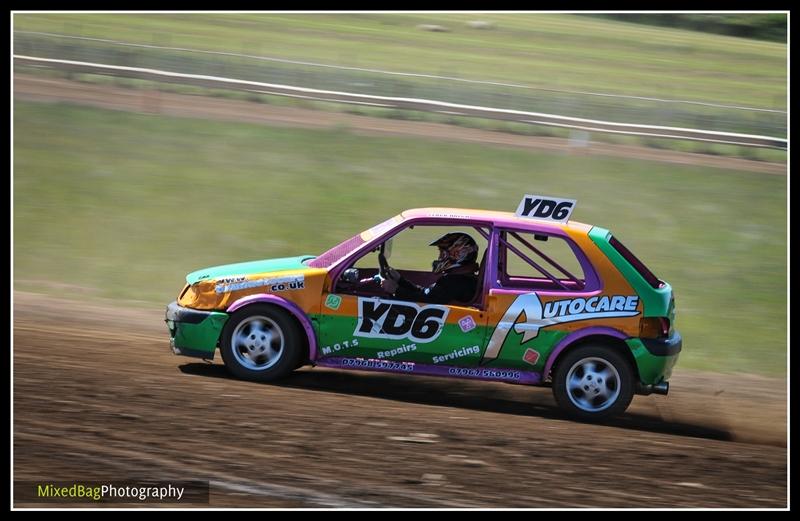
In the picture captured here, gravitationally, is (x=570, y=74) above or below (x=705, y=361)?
above

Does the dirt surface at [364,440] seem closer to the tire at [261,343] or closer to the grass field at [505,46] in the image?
the tire at [261,343]

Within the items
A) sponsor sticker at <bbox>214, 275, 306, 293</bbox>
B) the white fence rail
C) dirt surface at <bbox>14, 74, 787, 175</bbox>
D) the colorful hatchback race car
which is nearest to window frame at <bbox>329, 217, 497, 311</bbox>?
the colorful hatchback race car

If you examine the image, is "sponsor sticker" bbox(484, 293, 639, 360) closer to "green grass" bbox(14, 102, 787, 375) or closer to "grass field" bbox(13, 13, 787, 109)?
"green grass" bbox(14, 102, 787, 375)

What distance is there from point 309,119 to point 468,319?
41.3 feet

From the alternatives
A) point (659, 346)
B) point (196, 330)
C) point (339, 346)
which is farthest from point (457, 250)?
point (196, 330)

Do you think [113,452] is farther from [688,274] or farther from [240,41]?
[240,41]

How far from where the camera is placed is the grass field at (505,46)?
2378 centimetres

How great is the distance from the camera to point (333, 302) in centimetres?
816

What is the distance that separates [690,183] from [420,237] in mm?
5739

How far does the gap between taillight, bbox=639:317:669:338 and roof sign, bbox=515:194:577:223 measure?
1123 millimetres

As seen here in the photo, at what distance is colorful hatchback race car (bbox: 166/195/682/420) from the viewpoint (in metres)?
7.99

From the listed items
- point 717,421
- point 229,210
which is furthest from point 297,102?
A: point 717,421

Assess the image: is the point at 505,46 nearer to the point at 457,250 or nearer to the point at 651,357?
the point at 457,250

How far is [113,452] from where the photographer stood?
6613 millimetres
